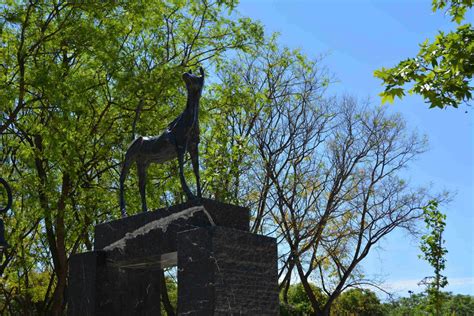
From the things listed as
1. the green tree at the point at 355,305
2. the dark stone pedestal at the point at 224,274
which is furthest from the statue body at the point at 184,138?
the green tree at the point at 355,305

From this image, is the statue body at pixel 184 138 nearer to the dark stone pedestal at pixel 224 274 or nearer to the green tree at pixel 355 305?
the dark stone pedestal at pixel 224 274

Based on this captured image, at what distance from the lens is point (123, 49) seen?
17031 mm

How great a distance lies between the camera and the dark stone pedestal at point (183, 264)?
24.5ft

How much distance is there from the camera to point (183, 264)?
777 cm

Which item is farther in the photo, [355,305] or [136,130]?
[355,305]

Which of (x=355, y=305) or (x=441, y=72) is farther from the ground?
(x=441, y=72)

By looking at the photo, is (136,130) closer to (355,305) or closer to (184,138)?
(184,138)

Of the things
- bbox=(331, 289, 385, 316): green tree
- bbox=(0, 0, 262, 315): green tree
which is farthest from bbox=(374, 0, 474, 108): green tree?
bbox=(331, 289, 385, 316): green tree

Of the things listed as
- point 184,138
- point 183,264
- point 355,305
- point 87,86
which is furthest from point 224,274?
point 355,305

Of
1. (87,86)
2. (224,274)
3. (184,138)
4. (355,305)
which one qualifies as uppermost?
(87,86)

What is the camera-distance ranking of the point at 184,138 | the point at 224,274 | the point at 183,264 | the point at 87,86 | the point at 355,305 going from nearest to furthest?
the point at 224,274 → the point at 183,264 → the point at 184,138 → the point at 87,86 → the point at 355,305

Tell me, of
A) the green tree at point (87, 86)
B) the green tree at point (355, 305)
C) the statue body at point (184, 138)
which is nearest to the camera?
the statue body at point (184, 138)

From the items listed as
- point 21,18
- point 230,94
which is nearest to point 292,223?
point 230,94

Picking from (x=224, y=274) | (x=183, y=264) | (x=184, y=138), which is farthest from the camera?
(x=184, y=138)
